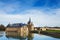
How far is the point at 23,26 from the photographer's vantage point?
31.0 m

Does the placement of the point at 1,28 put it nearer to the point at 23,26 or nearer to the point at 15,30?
the point at 15,30

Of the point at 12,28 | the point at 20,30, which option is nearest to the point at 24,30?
the point at 20,30

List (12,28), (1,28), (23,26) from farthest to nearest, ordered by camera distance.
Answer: (1,28), (12,28), (23,26)

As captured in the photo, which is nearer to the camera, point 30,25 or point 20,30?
point 20,30

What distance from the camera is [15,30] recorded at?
108 feet

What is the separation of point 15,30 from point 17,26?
6.43ft

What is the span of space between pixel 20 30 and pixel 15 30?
1.86m

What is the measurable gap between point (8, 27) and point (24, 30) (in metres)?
4.42

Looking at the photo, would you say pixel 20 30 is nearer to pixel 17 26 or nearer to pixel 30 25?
pixel 17 26

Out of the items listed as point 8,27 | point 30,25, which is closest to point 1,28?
point 8,27

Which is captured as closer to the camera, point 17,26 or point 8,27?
point 17,26

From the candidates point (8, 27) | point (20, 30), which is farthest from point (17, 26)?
point (8, 27)

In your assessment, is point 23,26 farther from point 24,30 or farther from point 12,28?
point 12,28

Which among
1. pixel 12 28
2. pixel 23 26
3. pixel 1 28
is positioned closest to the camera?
pixel 23 26
